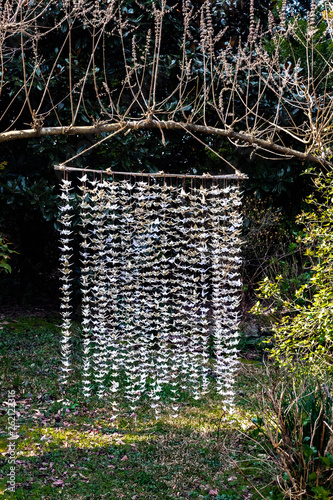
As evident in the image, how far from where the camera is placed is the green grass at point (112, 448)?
3.79m

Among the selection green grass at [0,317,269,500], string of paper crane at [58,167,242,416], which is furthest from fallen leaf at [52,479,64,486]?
string of paper crane at [58,167,242,416]

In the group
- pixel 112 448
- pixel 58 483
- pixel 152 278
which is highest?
pixel 152 278

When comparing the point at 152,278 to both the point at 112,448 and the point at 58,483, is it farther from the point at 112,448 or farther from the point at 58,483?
the point at 58,483

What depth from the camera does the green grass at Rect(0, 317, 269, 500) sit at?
3787 millimetres

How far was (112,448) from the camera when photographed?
4.43m

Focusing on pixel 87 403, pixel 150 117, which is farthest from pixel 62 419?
pixel 150 117

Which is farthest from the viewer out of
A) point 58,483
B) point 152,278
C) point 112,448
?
point 152,278

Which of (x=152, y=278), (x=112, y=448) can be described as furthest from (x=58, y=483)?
(x=152, y=278)

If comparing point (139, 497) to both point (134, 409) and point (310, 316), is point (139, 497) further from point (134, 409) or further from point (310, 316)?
point (310, 316)

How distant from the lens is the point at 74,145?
26.1 ft

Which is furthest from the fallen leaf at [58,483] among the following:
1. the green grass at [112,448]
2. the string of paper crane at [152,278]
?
the string of paper crane at [152,278]

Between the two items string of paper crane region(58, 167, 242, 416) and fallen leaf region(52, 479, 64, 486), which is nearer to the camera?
fallen leaf region(52, 479, 64, 486)

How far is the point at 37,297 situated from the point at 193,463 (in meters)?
5.81

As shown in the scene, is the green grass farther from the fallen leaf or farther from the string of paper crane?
the string of paper crane
